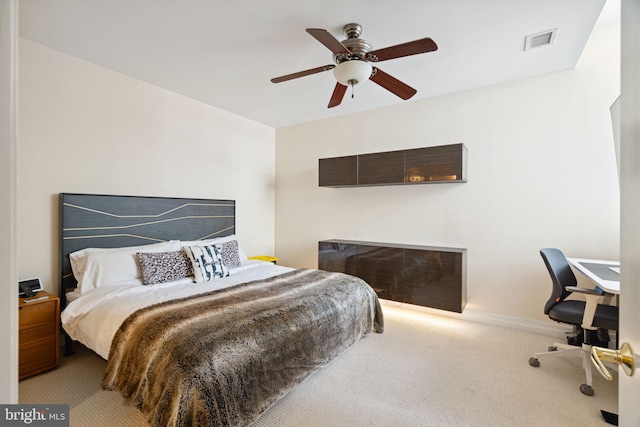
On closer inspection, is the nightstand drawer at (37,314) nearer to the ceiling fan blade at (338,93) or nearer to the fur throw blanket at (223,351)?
the fur throw blanket at (223,351)

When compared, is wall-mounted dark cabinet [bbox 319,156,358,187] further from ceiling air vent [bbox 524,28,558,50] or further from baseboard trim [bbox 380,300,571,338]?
ceiling air vent [bbox 524,28,558,50]

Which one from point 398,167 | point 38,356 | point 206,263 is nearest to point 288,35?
point 398,167

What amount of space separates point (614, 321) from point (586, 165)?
158 cm

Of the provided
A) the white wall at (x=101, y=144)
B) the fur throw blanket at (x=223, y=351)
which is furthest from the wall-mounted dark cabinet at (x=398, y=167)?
the fur throw blanket at (x=223, y=351)

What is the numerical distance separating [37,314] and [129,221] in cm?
112

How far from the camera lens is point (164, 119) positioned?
3506 mm

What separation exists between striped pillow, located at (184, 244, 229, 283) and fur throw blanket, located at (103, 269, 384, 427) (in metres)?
0.51

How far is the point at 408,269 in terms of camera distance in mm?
3543

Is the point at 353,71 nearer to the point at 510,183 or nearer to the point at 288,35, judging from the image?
the point at 288,35

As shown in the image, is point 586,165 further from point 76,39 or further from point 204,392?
point 76,39

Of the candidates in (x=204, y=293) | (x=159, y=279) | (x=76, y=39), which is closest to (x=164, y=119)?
(x=76, y=39)

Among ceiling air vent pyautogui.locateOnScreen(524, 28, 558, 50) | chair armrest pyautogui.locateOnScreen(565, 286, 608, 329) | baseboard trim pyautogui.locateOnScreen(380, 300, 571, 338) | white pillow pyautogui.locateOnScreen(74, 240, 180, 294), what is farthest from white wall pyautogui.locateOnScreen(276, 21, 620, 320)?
white pillow pyautogui.locateOnScreen(74, 240, 180, 294)

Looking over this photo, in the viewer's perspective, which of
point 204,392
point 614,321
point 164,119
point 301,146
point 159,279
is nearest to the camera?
point 204,392

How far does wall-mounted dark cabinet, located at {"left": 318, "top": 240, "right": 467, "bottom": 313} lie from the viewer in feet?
10.7
